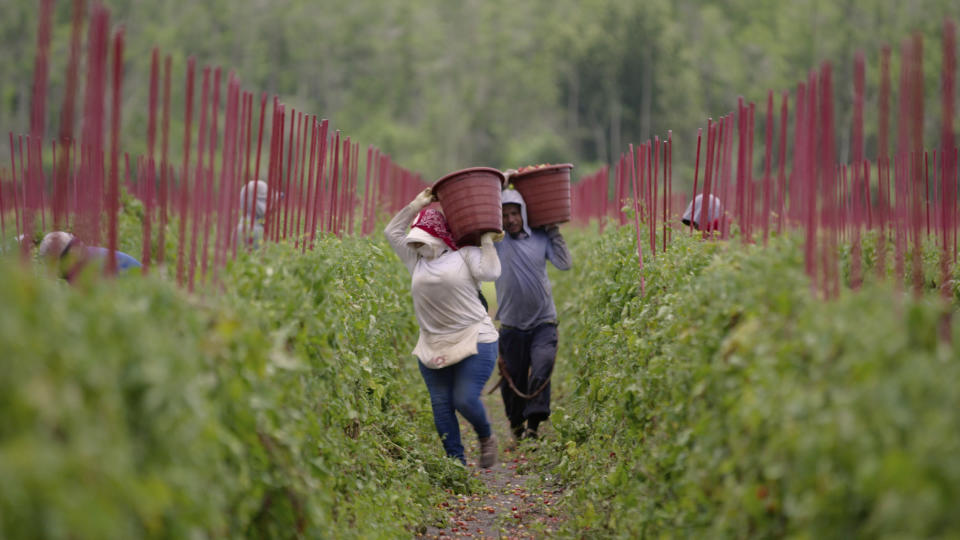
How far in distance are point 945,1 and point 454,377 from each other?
5824cm

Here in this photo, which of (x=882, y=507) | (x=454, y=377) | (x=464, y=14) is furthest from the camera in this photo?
(x=464, y=14)

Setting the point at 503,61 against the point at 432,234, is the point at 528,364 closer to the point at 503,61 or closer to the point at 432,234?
the point at 432,234

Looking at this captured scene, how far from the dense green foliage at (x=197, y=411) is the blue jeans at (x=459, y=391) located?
478 millimetres

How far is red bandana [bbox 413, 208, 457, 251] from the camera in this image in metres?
6.63

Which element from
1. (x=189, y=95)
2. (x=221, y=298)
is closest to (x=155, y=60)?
(x=189, y=95)

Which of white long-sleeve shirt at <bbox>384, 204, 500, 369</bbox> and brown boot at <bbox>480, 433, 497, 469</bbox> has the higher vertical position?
white long-sleeve shirt at <bbox>384, 204, 500, 369</bbox>

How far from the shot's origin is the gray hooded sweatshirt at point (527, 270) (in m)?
8.16

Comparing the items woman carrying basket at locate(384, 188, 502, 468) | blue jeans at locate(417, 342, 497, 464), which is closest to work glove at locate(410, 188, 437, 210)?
woman carrying basket at locate(384, 188, 502, 468)

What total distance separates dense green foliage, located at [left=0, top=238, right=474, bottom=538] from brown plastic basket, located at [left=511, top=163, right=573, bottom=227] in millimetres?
2215

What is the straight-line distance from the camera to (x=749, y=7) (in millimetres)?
78438

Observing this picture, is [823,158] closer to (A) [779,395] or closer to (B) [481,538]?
(A) [779,395]

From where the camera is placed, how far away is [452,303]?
6.58 m

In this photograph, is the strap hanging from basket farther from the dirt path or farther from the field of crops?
the field of crops

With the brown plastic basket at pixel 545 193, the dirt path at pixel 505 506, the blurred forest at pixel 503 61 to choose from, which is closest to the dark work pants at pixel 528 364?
the dirt path at pixel 505 506
